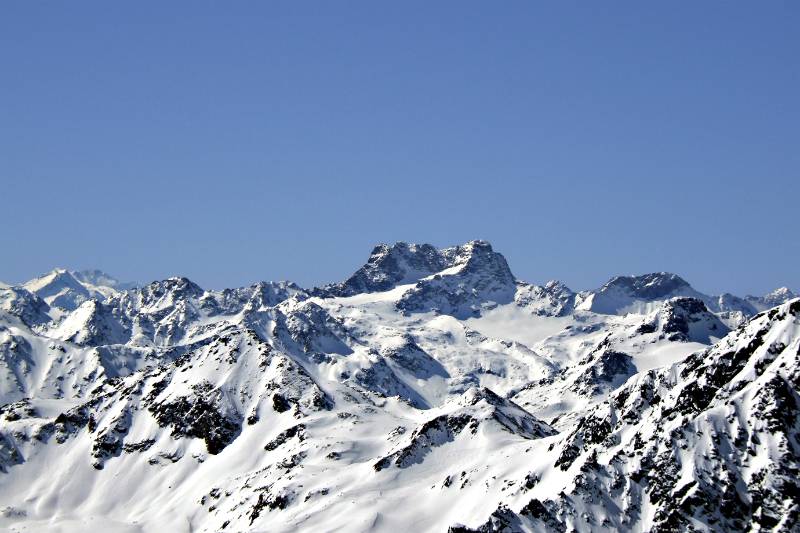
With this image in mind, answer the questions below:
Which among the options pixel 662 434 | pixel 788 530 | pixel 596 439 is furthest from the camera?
pixel 596 439

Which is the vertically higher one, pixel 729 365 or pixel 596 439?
pixel 729 365

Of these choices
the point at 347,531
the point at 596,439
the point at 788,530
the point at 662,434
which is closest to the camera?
the point at 788,530

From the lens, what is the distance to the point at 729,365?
166m

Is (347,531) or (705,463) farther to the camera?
(347,531)

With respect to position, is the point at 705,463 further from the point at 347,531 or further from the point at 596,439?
the point at 347,531

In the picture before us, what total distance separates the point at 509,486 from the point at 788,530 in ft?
180

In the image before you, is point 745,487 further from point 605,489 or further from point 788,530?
point 605,489

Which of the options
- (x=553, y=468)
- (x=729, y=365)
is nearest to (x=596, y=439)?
(x=553, y=468)

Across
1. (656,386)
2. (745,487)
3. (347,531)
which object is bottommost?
(347,531)

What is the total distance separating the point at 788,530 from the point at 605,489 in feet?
98.3

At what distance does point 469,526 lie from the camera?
162 meters

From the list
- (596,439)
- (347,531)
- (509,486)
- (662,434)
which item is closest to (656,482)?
(662,434)

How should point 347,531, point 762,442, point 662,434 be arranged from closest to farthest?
point 762,442, point 662,434, point 347,531

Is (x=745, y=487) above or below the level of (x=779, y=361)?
below
